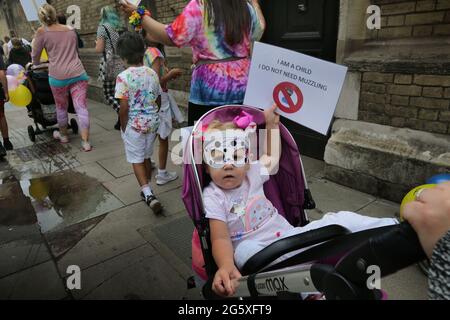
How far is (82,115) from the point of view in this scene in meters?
5.56

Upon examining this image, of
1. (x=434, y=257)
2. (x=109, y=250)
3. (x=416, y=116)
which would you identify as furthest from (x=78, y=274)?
(x=416, y=116)

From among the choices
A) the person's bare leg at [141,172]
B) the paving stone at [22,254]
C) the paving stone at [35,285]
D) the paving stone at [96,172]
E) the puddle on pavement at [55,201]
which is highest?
the person's bare leg at [141,172]

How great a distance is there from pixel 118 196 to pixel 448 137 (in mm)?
3301

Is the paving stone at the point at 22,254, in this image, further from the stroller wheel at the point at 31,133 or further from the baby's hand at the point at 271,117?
the stroller wheel at the point at 31,133

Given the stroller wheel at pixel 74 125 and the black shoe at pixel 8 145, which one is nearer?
the black shoe at pixel 8 145

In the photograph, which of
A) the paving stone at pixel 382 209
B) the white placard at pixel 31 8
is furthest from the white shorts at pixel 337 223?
the white placard at pixel 31 8

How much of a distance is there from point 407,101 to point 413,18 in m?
0.72

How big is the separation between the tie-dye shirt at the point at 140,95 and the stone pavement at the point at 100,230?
872mm

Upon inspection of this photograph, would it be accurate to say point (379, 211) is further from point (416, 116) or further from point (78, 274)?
point (78, 274)

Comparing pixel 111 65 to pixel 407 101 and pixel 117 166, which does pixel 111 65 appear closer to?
pixel 117 166

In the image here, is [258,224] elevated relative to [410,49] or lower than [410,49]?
lower

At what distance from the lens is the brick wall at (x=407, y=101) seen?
3020 mm

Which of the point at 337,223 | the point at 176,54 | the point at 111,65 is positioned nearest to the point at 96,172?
the point at 111,65

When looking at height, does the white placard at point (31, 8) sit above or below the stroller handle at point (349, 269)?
above
